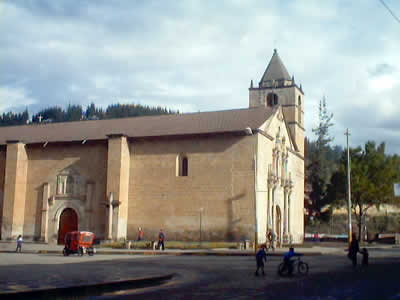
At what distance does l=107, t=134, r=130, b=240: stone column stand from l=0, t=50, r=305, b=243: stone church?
84 millimetres

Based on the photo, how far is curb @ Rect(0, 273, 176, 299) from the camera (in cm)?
1232

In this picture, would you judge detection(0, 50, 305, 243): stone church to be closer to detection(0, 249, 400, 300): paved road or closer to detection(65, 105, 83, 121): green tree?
detection(0, 249, 400, 300): paved road

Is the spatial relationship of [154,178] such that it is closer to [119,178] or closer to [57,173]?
[119,178]

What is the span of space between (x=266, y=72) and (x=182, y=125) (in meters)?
20.4

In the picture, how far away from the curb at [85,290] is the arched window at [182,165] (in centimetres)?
2328

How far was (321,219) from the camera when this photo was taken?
2576 inches

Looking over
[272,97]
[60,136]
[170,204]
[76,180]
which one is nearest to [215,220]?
[170,204]

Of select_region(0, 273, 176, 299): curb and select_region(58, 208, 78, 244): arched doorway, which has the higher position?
select_region(58, 208, 78, 244): arched doorway

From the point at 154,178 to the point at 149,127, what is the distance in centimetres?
525

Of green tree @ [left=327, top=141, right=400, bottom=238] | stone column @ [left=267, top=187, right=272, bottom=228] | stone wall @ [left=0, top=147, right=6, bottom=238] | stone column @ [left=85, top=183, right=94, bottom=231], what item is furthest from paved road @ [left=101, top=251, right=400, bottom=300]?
green tree @ [left=327, top=141, right=400, bottom=238]

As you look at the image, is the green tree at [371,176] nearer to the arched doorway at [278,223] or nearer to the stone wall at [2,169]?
the arched doorway at [278,223]

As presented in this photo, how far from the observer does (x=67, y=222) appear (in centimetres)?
4297

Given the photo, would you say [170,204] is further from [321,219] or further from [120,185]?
[321,219]

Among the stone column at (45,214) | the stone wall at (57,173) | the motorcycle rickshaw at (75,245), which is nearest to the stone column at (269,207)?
the stone wall at (57,173)
